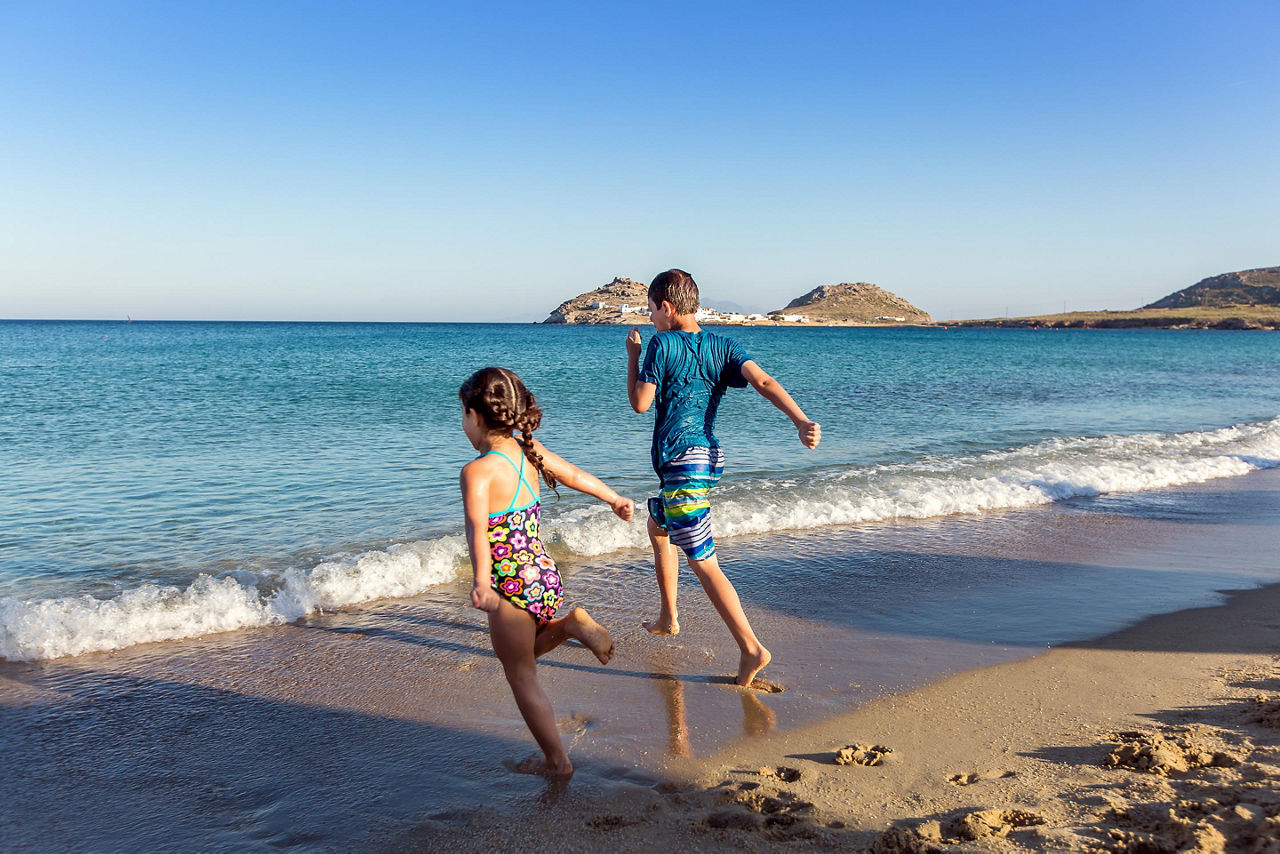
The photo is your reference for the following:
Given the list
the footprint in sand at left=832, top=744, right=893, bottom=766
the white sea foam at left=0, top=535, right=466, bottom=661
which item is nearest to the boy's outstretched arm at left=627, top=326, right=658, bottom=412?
the footprint in sand at left=832, top=744, right=893, bottom=766

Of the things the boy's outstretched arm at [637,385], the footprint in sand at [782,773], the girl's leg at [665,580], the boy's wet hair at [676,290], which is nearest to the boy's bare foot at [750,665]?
the girl's leg at [665,580]

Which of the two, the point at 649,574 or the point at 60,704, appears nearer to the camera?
the point at 60,704

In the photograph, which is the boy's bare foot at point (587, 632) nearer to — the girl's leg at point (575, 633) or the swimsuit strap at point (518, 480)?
the girl's leg at point (575, 633)

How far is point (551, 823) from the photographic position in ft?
9.68

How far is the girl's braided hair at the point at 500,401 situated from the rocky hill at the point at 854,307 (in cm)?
14458

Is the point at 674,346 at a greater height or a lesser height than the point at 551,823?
greater

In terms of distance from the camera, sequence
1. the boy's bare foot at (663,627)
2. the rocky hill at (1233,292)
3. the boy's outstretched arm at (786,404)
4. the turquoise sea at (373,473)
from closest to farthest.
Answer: the boy's outstretched arm at (786,404) → the boy's bare foot at (663,627) → the turquoise sea at (373,473) → the rocky hill at (1233,292)

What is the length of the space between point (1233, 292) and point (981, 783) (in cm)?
15394

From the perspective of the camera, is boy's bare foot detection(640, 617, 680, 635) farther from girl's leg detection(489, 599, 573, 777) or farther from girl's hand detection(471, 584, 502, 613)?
girl's hand detection(471, 584, 502, 613)

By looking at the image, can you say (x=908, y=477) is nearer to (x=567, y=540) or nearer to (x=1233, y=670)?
(x=567, y=540)

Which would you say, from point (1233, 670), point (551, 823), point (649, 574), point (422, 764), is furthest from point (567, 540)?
point (1233, 670)

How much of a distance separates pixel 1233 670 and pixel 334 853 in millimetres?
4415

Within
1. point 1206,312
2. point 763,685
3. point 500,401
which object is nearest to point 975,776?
point 763,685

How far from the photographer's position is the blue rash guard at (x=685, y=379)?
408cm
